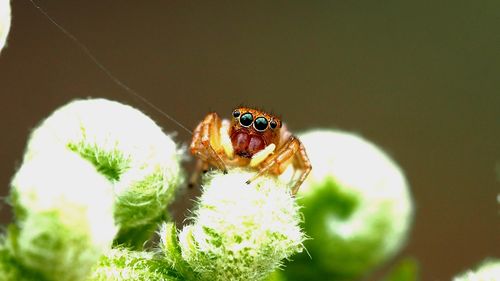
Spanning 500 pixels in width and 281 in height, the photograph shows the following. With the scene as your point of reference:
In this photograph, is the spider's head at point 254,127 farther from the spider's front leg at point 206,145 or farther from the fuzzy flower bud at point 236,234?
the fuzzy flower bud at point 236,234

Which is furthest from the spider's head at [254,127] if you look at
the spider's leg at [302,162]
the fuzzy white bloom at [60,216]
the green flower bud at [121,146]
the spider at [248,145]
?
the fuzzy white bloom at [60,216]

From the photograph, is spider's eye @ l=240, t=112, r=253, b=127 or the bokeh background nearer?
spider's eye @ l=240, t=112, r=253, b=127

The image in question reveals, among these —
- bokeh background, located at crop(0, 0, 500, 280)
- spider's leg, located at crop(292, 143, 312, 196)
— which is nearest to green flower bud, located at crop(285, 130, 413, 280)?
spider's leg, located at crop(292, 143, 312, 196)

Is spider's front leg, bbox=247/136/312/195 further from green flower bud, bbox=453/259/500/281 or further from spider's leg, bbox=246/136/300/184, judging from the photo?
green flower bud, bbox=453/259/500/281

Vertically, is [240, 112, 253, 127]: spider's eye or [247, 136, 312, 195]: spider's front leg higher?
[240, 112, 253, 127]: spider's eye

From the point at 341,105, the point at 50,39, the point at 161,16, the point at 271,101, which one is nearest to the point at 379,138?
the point at 341,105

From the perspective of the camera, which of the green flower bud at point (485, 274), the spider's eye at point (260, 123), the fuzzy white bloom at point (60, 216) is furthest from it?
the spider's eye at point (260, 123)

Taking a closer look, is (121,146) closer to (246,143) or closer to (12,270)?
(12,270)
